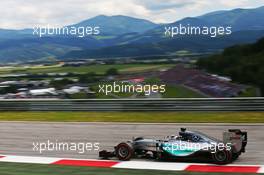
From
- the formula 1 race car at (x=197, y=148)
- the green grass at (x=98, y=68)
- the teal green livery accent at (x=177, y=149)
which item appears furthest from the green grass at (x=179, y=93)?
the teal green livery accent at (x=177, y=149)

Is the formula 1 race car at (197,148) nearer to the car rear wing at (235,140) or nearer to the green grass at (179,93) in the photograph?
the car rear wing at (235,140)

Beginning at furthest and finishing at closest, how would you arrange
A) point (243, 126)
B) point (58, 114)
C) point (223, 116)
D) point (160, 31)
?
1. point (160, 31)
2. point (58, 114)
3. point (223, 116)
4. point (243, 126)

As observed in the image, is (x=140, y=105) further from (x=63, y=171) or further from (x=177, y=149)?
(x=63, y=171)

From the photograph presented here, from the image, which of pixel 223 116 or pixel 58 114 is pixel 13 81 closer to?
pixel 58 114

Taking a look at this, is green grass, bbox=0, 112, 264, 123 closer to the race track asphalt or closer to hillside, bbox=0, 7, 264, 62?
the race track asphalt

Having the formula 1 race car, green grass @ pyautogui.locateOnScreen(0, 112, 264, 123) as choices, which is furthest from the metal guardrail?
the formula 1 race car

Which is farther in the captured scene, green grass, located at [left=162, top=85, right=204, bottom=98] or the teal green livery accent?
green grass, located at [left=162, top=85, right=204, bottom=98]

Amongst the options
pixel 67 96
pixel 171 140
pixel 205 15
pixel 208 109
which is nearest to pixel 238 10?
pixel 205 15
